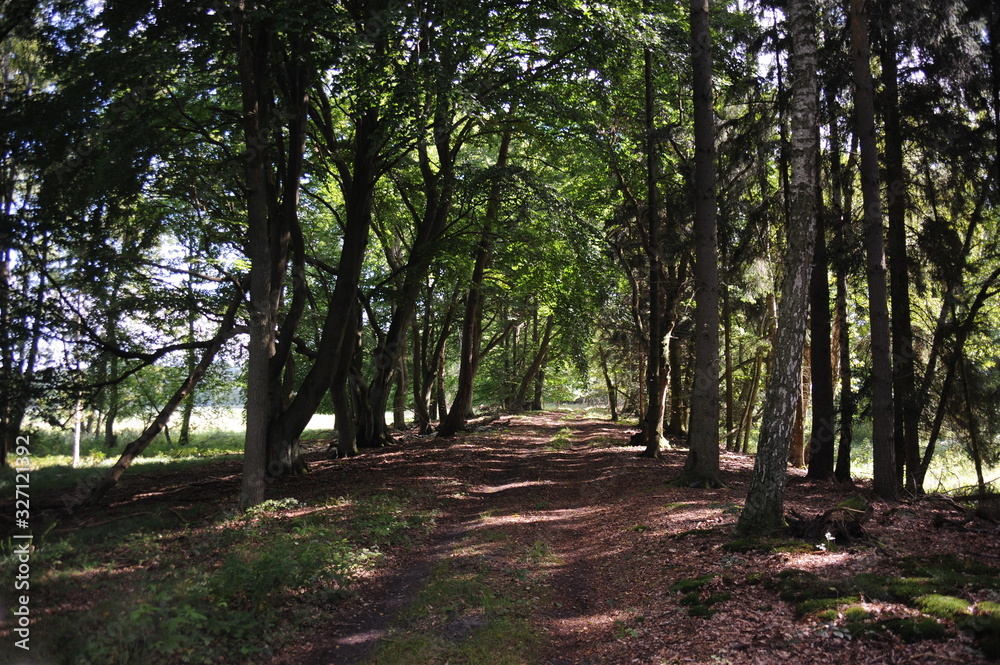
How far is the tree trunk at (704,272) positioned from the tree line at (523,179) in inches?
1.8

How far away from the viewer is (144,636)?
4.85 m

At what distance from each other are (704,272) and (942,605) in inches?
317

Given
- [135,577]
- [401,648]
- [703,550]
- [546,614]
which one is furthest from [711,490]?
[135,577]

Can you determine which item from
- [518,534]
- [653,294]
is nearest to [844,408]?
[653,294]

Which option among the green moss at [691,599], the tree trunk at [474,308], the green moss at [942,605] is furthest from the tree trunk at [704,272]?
the green moss at [942,605]

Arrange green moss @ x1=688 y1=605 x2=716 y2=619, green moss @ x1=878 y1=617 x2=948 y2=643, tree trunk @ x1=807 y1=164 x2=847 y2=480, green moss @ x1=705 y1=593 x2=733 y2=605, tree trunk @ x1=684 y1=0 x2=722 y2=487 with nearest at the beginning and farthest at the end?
1. green moss @ x1=878 y1=617 x2=948 y2=643
2. green moss @ x1=688 y1=605 x2=716 y2=619
3. green moss @ x1=705 y1=593 x2=733 y2=605
4. tree trunk @ x1=684 y1=0 x2=722 y2=487
5. tree trunk @ x1=807 y1=164 x2=847 y2=480

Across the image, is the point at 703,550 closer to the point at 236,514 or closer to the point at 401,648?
the point at 401,648

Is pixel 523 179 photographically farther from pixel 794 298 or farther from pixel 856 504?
pixel 856 504

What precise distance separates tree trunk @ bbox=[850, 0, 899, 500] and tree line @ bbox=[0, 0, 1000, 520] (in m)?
0.05

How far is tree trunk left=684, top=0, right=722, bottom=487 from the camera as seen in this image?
11.7m

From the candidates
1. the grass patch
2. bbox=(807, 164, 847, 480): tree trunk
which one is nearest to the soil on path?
the grass patch

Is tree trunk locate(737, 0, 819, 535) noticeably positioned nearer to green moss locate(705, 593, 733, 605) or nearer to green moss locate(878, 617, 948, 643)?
green moss locate(705, 593, 733, 605)

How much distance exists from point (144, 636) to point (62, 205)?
896cm

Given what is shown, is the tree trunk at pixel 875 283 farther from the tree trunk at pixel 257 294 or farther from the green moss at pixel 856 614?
the tree trunk at pixel 257 294
